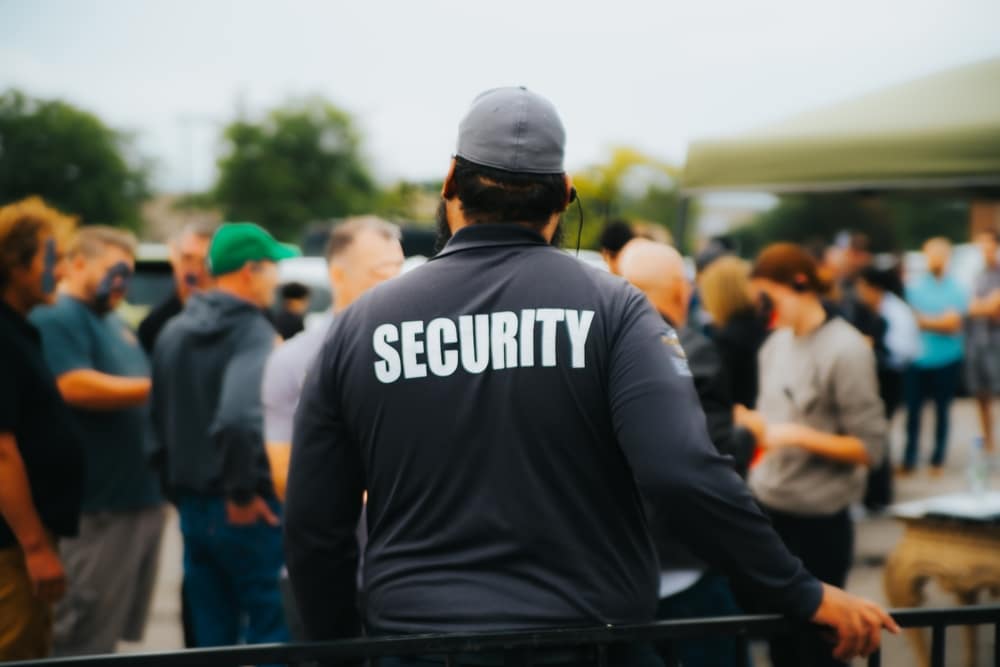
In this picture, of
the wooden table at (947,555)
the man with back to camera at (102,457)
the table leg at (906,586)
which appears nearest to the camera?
the man with back to camera at (102,457)

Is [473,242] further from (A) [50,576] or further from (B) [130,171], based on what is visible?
(B) [130,171]

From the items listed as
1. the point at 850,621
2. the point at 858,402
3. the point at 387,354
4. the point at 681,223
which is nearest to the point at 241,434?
the point at 387,354

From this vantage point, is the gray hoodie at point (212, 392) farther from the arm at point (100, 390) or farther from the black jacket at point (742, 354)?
the black jacket at point (742, 354)

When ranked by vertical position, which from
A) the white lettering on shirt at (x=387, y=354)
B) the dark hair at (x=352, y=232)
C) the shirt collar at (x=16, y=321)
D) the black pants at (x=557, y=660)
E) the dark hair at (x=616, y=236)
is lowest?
the black pants at (x=557, y=660)

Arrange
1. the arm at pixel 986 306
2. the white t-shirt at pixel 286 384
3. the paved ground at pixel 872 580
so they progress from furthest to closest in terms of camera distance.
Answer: the arm at pixel 986 306 < the paved ground at pixel 872 580 < the white t-shirt at pixel 286 384

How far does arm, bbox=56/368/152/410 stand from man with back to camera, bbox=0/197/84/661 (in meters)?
0.67

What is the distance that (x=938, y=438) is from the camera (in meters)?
10.4

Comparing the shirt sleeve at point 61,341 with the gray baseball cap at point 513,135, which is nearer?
the gray baseball cap at point 513,135

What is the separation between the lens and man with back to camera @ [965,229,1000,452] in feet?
35.1

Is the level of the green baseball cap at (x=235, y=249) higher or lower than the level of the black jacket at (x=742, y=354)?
higher

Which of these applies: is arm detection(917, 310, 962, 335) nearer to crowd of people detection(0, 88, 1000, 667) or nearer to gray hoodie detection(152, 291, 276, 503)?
crowd of people detection(0, 88, 1000, 667)

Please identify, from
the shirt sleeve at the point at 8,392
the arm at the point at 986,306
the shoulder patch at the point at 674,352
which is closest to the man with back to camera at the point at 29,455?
the shirt sleeve at the point at 8,392

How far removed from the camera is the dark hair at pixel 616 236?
4551 mm

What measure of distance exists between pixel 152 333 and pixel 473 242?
12.3ft
